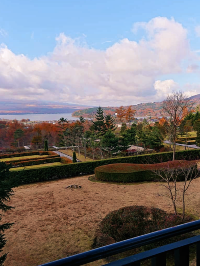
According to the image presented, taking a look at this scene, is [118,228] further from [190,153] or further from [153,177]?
[190,153]

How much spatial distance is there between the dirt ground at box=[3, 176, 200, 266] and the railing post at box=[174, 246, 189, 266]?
5.69 metres

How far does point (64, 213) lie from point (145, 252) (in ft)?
27.6

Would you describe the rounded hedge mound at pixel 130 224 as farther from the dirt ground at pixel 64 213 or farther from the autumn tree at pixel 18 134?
the autumn tree at pixel 18 134

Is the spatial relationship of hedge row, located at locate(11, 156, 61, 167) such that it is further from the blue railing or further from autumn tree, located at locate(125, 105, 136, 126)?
autumn tree, located at locate(125, 105, 136, 126)

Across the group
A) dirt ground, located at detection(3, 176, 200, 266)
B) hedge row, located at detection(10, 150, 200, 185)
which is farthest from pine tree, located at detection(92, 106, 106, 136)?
dirt ground, located at detection(3, 176, 200, 266)

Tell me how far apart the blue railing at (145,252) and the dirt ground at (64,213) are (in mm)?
5720

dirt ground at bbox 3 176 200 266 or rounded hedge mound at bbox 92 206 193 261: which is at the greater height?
rounded hedge mound at bbox 92 206 193 261

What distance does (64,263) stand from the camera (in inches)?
30.6

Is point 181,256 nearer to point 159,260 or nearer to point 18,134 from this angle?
point 159,260

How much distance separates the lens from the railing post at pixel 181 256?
911 mm

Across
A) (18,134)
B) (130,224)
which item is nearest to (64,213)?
(130,224)

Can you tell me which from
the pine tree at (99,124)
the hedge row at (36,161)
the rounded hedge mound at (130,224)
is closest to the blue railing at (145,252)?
the rounded hedge mound at (130,224)

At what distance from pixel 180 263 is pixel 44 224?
7686 millimetres

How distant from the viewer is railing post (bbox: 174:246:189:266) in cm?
91
